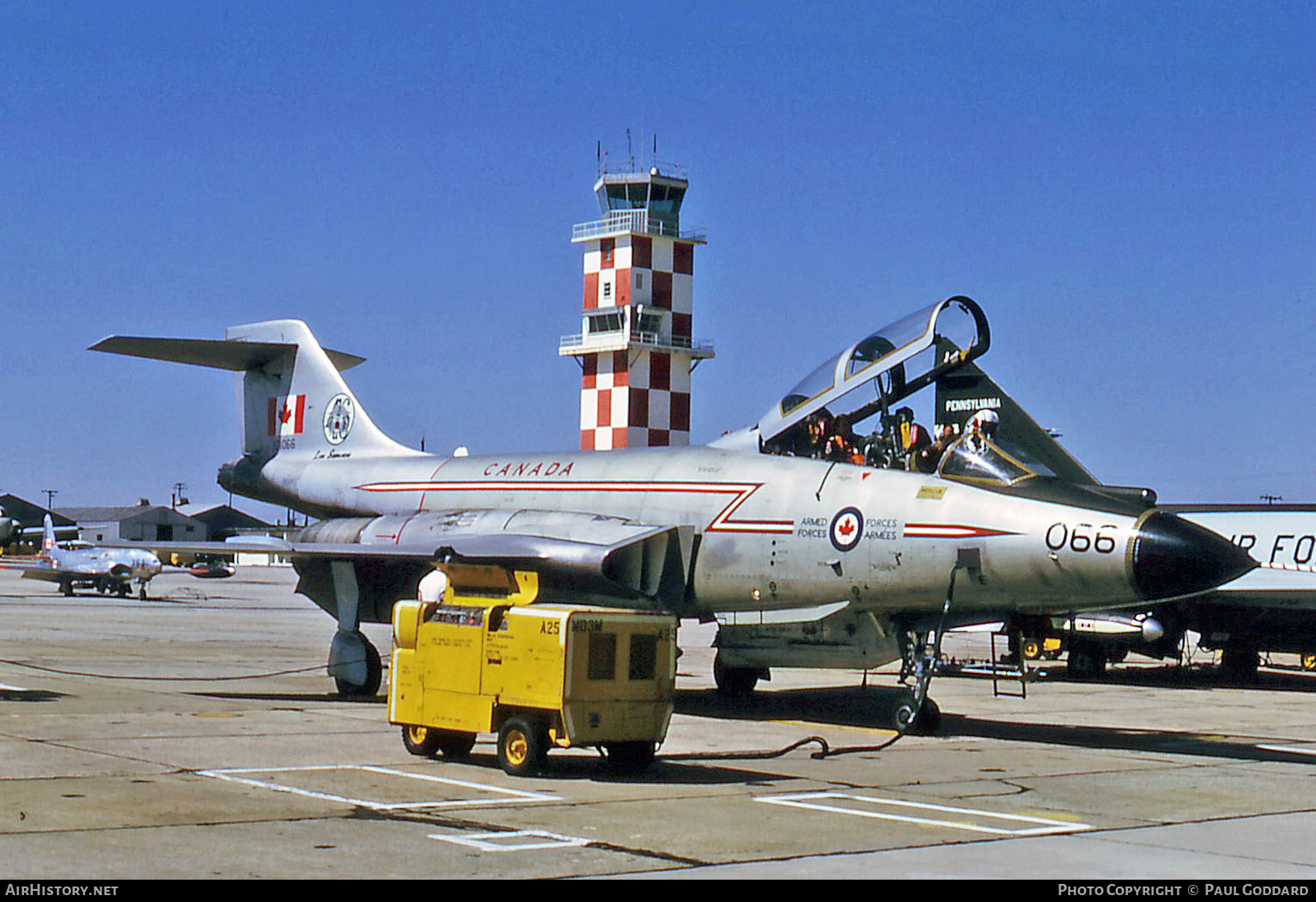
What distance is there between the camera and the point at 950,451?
14.3 metres

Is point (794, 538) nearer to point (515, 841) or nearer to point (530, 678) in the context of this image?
point (530, 678)

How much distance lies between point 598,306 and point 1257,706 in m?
34.5

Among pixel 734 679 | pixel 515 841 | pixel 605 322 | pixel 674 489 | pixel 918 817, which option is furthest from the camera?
pixel 605 322

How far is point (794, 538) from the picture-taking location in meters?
14.8

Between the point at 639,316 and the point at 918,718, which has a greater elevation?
the point at 639,316

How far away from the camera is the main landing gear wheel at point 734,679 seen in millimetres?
17797

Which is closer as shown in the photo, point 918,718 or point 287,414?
point 918,718

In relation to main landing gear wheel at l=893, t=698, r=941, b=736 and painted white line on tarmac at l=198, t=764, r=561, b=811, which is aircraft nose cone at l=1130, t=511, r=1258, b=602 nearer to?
main landing gear wheel at l=893, t=698, r=941, b=736

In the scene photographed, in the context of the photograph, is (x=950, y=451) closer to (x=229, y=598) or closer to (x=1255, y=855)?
(x=1255, y=855)

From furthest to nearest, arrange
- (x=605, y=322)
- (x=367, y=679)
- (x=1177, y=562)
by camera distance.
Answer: (x=605, y=322) → (x=367, y=679) → (x=1177, y=562)

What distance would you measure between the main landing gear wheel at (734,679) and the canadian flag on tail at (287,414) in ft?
23.9

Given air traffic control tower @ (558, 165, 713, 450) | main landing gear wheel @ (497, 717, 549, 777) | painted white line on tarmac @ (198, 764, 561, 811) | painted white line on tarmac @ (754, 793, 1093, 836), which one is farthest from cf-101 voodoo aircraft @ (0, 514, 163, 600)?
painted white line on tarmac @ (754, 793, 1093, 836)

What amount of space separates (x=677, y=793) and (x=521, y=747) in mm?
1441

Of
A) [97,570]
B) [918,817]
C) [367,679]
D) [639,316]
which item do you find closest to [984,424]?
[918,817]
